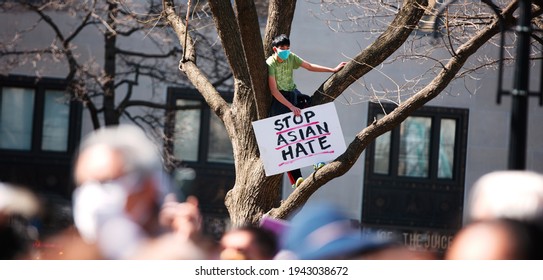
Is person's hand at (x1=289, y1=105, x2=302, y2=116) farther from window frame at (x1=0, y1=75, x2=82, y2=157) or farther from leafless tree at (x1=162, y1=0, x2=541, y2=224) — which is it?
window frame at (x1=0, y1=75, x2=82, y2=157)

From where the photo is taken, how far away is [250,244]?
3664mm

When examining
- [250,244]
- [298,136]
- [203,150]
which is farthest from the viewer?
[203,150]

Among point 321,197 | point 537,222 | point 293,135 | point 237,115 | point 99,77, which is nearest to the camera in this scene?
point 537,222

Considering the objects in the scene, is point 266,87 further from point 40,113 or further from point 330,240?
point 40,113

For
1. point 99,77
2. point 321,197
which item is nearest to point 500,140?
point 321,197

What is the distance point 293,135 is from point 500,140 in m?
11.1

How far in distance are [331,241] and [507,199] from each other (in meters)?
0.65

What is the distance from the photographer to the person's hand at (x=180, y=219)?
326 centimetres

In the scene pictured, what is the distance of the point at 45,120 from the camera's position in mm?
18547

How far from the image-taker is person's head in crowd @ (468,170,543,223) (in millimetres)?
3199

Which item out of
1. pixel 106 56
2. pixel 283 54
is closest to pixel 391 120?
pixel 283 54

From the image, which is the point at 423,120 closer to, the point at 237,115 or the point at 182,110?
the point at 182,110

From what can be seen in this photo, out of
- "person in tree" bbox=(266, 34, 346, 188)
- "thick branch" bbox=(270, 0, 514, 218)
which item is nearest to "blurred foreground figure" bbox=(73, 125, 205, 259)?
"person in tree" bbox=(266, 34, 346, 188)

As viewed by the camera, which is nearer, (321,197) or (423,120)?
(321,197)
